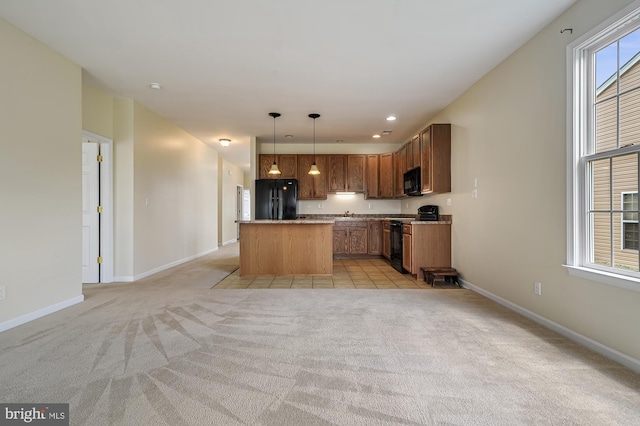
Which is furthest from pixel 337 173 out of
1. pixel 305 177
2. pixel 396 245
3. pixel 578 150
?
pixel 578 150

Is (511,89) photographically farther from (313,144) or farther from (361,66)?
(313,144)

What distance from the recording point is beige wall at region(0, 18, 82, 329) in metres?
2.80

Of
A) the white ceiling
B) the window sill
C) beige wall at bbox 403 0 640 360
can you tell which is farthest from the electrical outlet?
the white ceiling

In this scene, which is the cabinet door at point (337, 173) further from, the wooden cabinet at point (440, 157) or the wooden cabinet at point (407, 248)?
the wooden cabinet at point (440, 157)

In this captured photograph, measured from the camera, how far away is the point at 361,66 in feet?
11.7

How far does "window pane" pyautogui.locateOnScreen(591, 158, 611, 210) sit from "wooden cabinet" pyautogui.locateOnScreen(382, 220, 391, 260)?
4.02 metres

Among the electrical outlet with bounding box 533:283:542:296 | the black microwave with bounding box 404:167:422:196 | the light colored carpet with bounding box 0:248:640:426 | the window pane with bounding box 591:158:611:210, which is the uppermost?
the black microwave with bounding box 404:167:422:196

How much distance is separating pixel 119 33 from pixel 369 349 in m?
3.54

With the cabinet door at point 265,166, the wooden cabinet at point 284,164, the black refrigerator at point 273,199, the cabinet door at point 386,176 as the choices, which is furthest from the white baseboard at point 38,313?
the cabinet door at point 386,176

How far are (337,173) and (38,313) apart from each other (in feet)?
18.4

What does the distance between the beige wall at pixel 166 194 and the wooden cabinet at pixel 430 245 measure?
4.20 meters

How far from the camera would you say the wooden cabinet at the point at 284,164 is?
23.5 ft

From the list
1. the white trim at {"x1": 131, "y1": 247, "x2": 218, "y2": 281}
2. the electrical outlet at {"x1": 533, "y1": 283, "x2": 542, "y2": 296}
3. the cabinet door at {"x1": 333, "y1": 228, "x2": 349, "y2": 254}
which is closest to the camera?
the electrical outlet at {"x1": 533, "y1": 283, "x2": 542, "y2": 296}

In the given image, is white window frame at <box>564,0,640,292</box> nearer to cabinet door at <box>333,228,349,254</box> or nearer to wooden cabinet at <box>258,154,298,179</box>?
cabinet door at <box>333,228,349,254</box>
